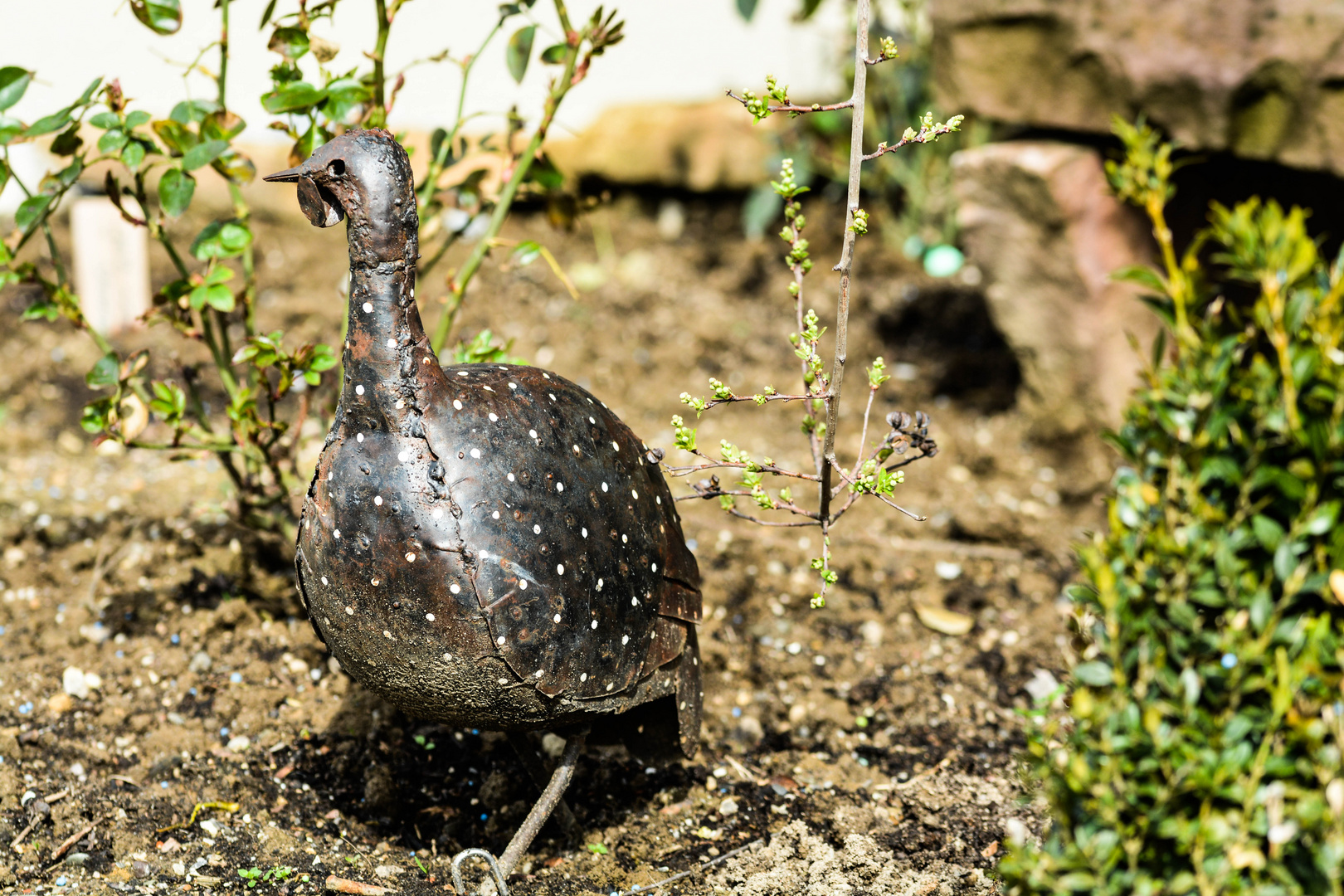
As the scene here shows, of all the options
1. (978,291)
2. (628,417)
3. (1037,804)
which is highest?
(978,291)

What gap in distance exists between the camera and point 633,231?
549 cm

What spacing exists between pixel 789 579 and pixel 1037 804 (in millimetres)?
1007

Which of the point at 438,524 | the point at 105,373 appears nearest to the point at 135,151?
the point at 105,373

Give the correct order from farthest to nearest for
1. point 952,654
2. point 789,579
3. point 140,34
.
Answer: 1. point 140,34
2. point 789,579
3. point 952,654

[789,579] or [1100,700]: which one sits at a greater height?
[1100,700]

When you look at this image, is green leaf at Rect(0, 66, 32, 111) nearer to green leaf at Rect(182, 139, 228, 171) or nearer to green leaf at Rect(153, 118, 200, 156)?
green leaf at Rect(153, 118, 200, 156)

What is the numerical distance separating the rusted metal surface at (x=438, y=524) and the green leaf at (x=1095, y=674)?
76cm

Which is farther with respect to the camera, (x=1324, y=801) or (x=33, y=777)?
(x=33, y=777)

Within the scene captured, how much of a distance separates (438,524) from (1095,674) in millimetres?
972

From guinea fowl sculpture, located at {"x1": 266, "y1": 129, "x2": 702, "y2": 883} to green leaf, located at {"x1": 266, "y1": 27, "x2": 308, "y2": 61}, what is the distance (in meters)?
0.52

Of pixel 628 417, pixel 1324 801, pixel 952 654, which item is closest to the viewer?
pixel 1324 801

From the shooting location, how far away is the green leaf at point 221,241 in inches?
89.4

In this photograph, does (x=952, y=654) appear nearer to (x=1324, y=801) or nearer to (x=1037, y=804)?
(x=1037, y=804)

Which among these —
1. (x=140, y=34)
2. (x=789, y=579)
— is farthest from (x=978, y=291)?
(x=140, y=34)
